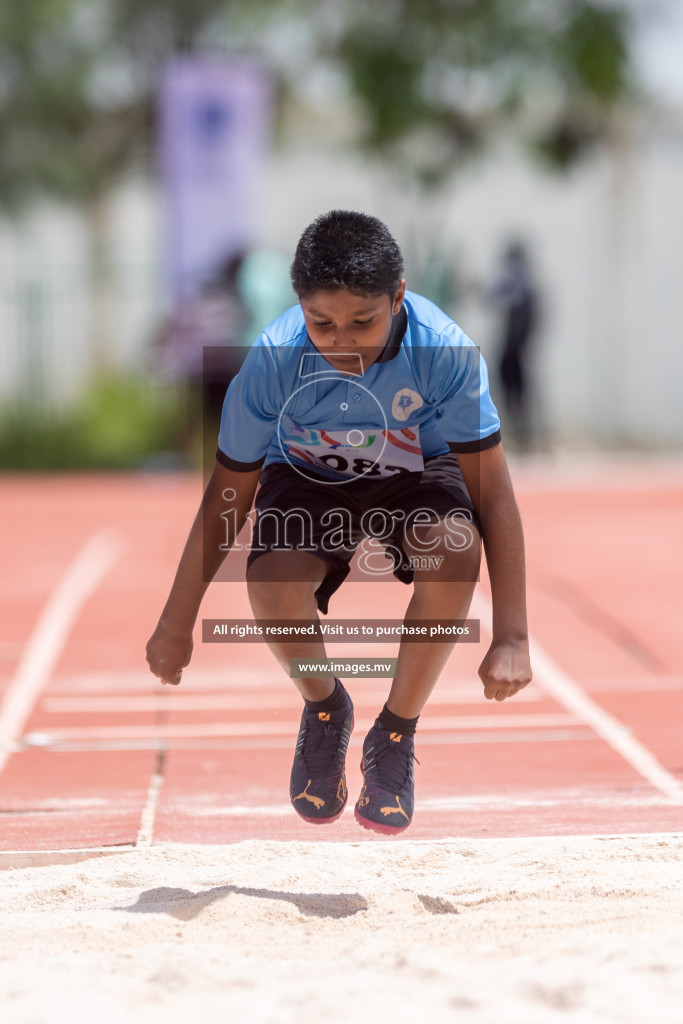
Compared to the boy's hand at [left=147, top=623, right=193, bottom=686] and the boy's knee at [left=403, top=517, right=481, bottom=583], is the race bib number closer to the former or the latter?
the boy's knee at [left=403, top=517, right=481, bottom=583]

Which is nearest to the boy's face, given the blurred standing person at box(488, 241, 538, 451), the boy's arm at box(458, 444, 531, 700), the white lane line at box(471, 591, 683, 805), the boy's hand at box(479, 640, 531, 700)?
the boy's arm at box(458, 444, 531, 700)

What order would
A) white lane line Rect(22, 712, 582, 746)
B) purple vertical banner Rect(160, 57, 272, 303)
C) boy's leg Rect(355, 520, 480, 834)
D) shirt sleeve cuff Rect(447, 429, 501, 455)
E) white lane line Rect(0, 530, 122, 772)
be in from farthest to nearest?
1. purple vertical banner Rect(160, 57, 272, 303)
2. white lane line Rect(0, 530, 122, 772)
3. white lane line Rect(22, 712, 582, 746)
4. boy's leg Rect(355, 520, 480, 834)
5. shirt sleeve cuff Rect(447, 429, 501, 455)

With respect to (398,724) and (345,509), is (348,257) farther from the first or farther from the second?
(398,724)

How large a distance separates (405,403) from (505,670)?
81cm

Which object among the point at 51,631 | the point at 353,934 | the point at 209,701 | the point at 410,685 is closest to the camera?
the point at 353,934

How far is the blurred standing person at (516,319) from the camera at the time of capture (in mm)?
15391

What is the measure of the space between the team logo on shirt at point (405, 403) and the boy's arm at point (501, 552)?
21cm

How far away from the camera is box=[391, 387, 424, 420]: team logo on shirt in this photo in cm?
380

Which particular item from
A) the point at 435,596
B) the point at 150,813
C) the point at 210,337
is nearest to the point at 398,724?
the point at 435,596

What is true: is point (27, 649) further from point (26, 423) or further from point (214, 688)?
point (26, 423)

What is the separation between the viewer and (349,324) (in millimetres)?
3564

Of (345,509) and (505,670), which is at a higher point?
(345,509)

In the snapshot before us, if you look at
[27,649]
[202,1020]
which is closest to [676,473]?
[27,649]

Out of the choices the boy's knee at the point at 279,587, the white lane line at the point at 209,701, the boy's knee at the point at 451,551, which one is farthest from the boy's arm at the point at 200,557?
the white lane line at the point at 209,701
